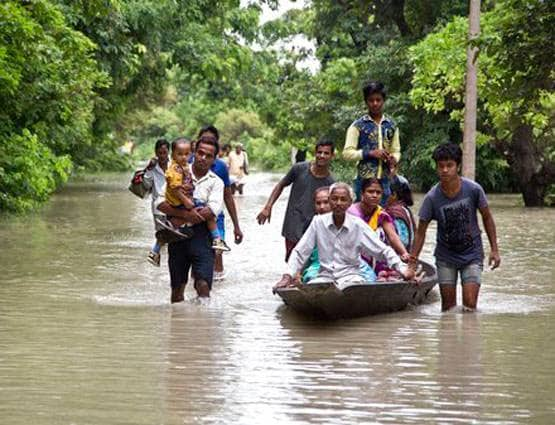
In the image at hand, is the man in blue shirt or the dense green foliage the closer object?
the man in blue shirt

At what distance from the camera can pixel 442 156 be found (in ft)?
33.6

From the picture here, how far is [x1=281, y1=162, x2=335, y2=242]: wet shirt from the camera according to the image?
1234 cm

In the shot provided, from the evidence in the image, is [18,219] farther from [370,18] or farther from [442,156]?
[370,18]

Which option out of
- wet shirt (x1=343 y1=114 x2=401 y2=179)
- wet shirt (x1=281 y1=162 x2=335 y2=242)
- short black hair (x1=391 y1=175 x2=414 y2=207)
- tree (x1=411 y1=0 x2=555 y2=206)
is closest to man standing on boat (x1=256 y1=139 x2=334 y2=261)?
wet shirt (x1=281 y1=162 x2=335 y2=242)

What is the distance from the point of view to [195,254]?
436 inches

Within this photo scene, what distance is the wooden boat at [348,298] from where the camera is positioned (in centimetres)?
983

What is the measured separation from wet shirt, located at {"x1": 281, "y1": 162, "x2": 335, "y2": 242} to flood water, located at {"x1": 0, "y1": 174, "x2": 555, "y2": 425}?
717 mm

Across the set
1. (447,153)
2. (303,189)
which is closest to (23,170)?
(303,189)

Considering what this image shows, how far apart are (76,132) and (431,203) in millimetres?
19961

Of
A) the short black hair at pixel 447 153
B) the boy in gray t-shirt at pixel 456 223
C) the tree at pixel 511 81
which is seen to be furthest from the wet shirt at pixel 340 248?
the tree at pixel 511 81

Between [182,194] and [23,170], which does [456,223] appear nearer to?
[182,194]

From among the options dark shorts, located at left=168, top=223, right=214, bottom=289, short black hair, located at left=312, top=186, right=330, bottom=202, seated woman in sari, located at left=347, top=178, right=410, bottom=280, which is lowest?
dark shorts, located at left=168, top=223, right=214, bottom=289

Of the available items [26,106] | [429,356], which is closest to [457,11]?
[26,106]

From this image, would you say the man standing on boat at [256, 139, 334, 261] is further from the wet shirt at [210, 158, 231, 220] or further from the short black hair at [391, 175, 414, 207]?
the wet shirt at [210, 158, 231, 220]
